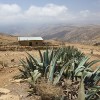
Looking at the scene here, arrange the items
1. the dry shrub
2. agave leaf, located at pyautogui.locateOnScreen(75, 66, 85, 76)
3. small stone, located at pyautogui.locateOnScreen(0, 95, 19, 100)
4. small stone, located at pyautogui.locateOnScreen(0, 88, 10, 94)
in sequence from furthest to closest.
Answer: agave leaf, located at pyautogui.locateOnScreen(75, 66, 85, 76), small stone, located at pyautogui.locateOnScreen(0, 88, 10, 94), small stone, located at pyautogui.locateOnScreen(0, 95, 19, 100), the dry shrub

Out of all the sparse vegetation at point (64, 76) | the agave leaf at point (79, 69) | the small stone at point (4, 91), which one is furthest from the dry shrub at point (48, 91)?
the agave leaf at point (79, 69)

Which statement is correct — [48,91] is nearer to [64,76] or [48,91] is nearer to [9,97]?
[9,97]

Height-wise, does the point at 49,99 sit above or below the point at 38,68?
below

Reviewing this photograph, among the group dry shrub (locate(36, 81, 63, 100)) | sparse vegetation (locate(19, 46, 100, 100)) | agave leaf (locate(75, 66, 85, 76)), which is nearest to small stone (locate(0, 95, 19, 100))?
sparse vegetation (locate(19, 46, 100, 100))

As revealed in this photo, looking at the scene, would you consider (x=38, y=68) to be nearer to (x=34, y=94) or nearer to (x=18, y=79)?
(x=18, y=79)

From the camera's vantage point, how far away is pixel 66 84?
7.21 m

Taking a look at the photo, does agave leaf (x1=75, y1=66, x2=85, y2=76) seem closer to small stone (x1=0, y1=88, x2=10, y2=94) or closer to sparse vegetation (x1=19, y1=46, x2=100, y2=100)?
sparse vegetation (x1=19, y1=46, x2=100, y2=100)

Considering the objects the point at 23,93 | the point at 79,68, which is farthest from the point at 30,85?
the point at 79,68

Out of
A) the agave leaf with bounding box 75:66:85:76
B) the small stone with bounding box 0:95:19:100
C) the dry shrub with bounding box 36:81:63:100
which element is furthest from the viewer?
the agave leaf with bounding box 75:66:85:76

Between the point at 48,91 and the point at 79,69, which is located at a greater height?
the point at 79,69

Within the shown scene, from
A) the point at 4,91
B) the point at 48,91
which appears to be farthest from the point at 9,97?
the point at 48,91

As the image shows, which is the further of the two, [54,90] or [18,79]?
[18,79]

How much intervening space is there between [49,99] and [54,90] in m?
0.28

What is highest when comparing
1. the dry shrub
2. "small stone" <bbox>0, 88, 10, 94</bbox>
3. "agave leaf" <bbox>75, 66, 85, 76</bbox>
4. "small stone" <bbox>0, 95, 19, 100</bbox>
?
"agave leaf" <bbox>75, 66, 85, 76</bbox>
